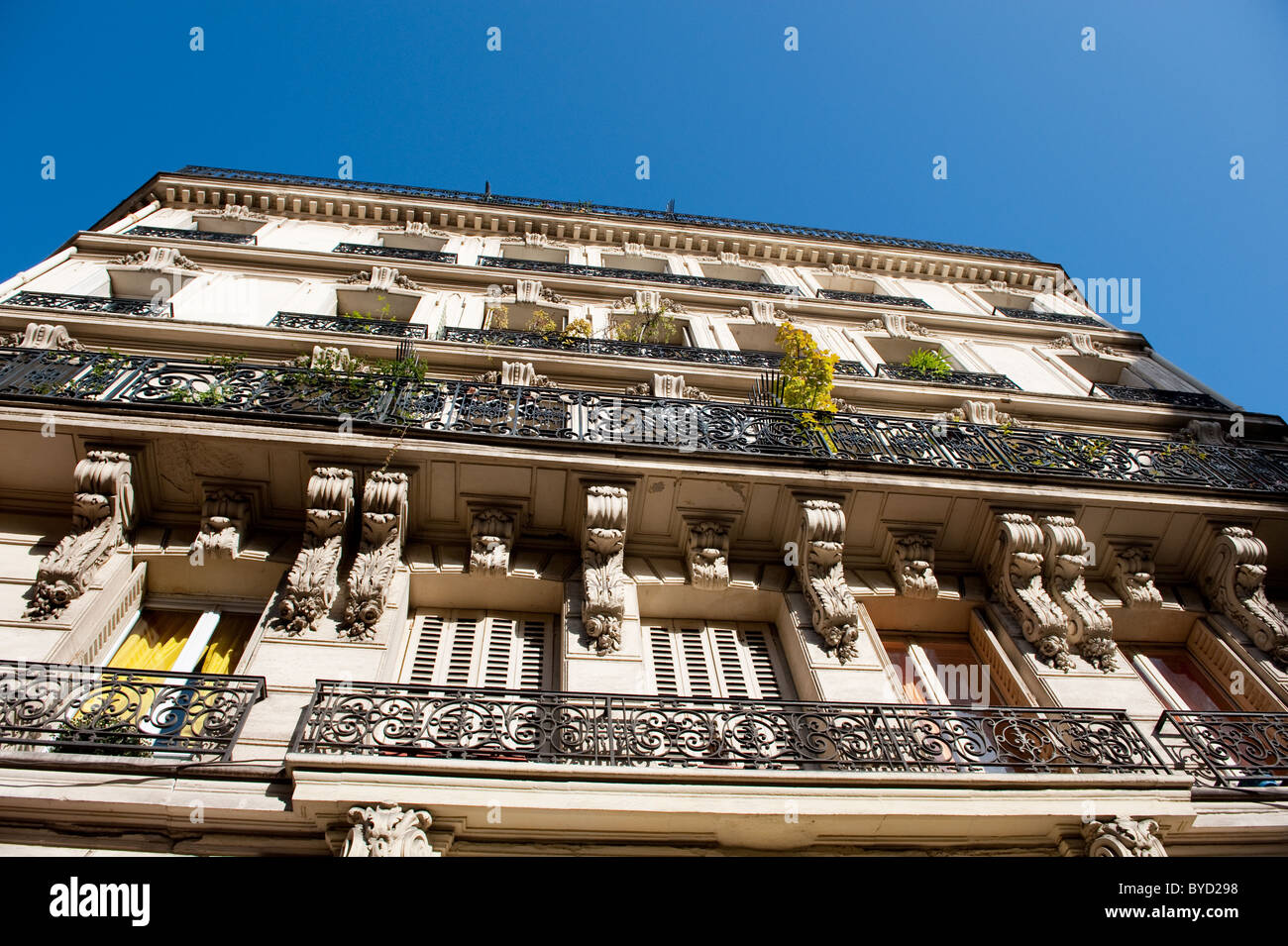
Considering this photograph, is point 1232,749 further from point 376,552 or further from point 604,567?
point 376,552

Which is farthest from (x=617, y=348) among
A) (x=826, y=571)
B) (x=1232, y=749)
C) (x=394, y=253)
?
(x=1232, y=749)

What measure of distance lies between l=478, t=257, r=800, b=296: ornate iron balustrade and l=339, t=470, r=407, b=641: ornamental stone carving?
852 centimetres

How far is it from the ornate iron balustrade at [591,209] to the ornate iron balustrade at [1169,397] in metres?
6.84

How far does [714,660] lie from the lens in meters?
8.16

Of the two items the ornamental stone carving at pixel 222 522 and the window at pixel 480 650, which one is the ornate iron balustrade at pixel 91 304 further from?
the window at pixel 480 650

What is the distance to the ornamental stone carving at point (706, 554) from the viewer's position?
27.4 feet

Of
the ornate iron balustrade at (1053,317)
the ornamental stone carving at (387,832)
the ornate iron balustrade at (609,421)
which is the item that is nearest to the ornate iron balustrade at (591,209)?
the ornate iron balustrade at (1053,317)

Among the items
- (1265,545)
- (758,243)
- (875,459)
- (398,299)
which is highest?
(758,243)

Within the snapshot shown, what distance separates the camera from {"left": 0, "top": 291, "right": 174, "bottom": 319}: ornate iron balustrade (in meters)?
11.7

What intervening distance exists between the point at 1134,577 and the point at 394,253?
507 inches
